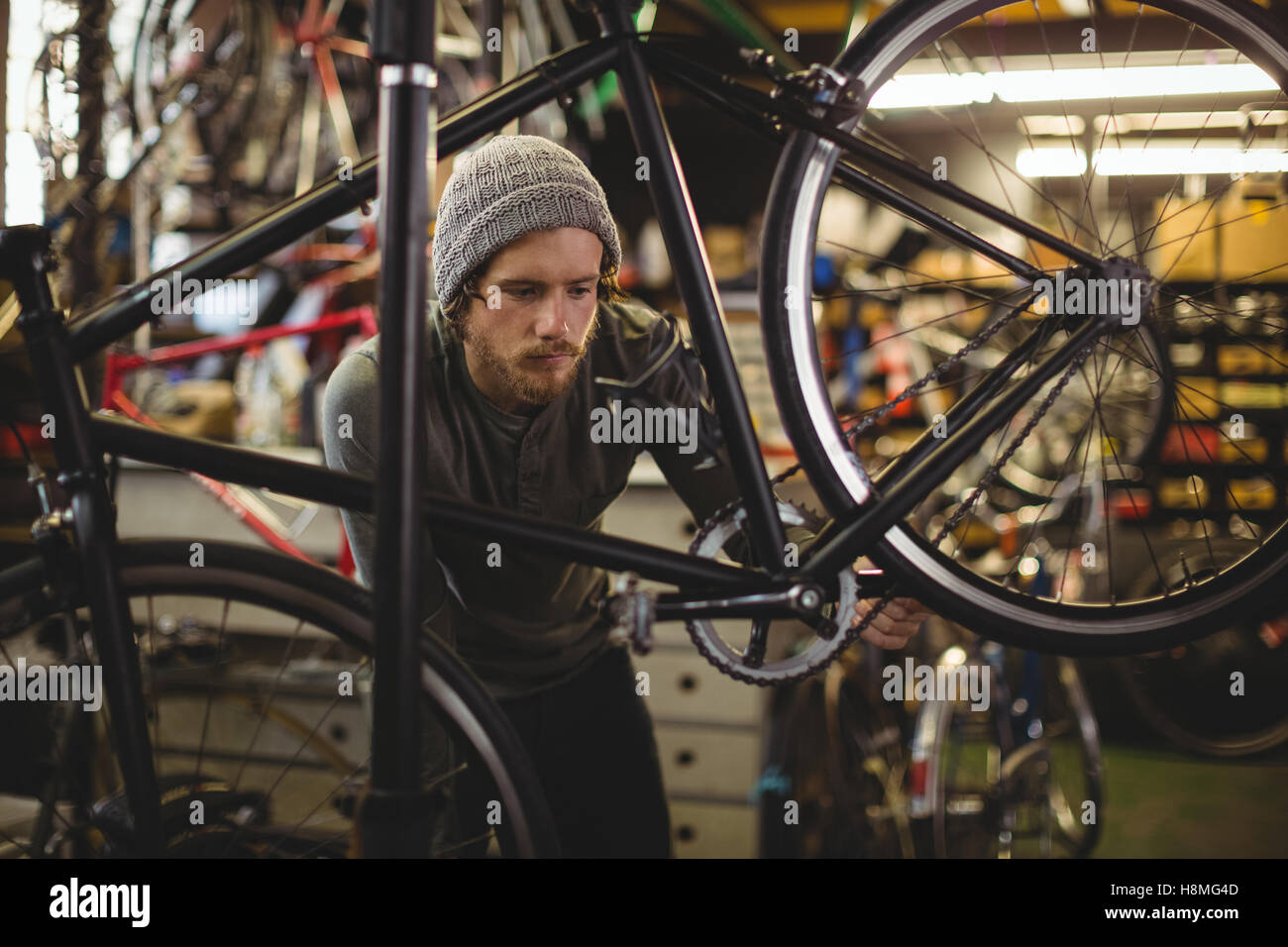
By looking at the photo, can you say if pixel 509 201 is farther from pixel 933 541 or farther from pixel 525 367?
pixel 933 541

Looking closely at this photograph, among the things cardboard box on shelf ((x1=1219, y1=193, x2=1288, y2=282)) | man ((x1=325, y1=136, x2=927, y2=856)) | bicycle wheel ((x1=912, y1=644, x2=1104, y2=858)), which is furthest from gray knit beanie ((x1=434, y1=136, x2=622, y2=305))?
cardboard box on shelf ((x1=1219, y1=193, x2=1288, y2=282))

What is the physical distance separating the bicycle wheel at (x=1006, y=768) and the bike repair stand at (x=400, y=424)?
149 cm

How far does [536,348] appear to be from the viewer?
2.81 ft

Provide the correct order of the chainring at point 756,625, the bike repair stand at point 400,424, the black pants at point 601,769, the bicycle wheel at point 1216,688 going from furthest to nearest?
the bicycle wheel at point 1216,688, the black pants at point 601,769, the chainring at point 756,625, the bike repair stand at point 400,424

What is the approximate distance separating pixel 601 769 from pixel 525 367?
592 millimetres

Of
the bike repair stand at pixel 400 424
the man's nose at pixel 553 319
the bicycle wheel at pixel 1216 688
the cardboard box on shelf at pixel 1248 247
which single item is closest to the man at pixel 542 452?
the man's nose at pixel 553 319

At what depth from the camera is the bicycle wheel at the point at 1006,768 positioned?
1.87 meters

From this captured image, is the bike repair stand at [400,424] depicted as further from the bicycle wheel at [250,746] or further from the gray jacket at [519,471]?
the gray jacket at [519,471]

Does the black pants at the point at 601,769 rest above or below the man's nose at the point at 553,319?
below

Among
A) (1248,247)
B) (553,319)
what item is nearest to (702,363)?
(553,319)

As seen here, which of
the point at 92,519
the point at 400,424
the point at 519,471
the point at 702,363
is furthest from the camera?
the point at 519,471

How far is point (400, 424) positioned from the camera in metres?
0.61
